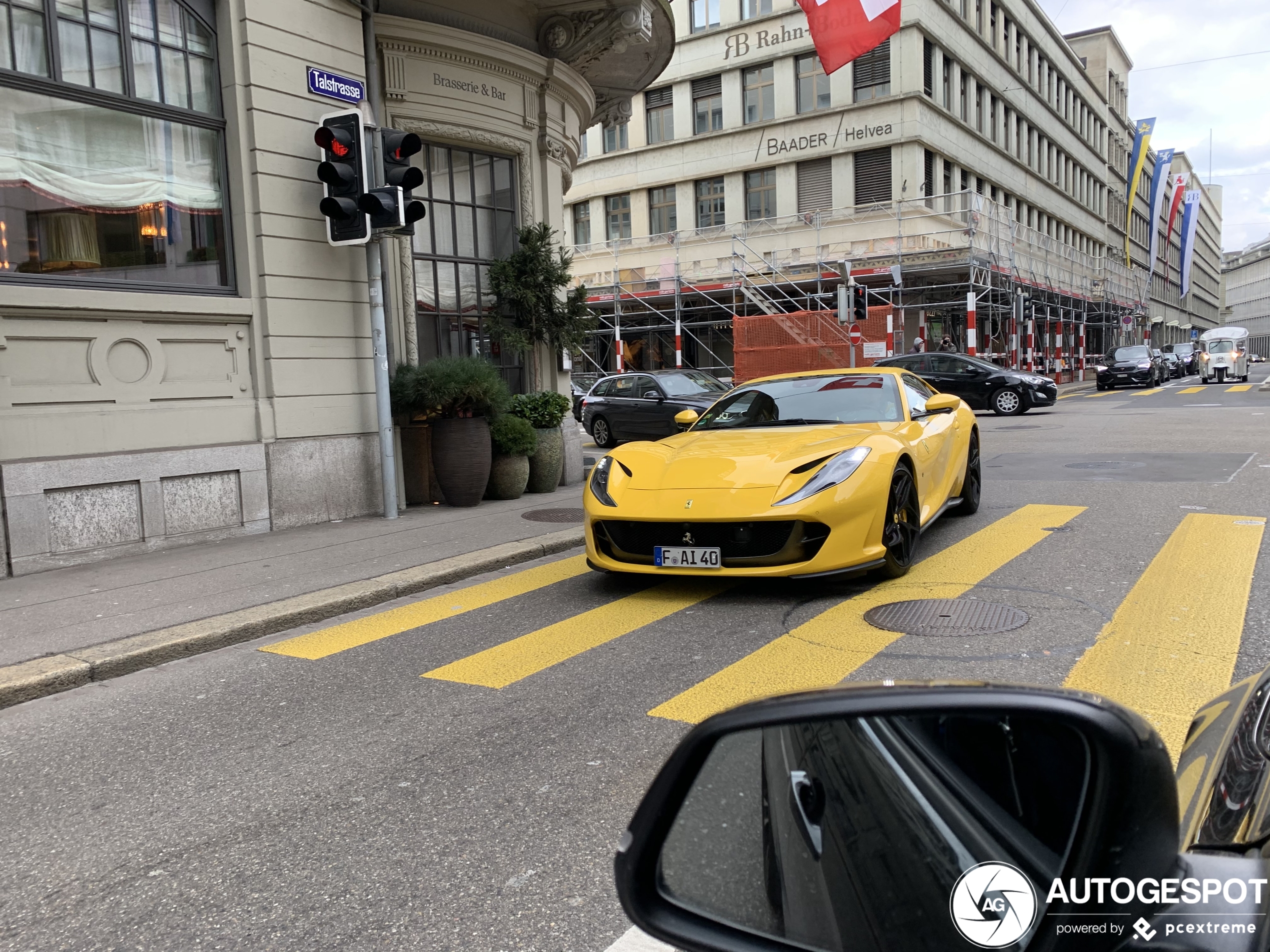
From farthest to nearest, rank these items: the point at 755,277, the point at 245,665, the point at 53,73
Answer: the point at 755,277 → the point at 53,73 → the point at 245,665

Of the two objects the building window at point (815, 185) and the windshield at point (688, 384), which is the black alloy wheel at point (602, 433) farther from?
the building window at point (815, 185)

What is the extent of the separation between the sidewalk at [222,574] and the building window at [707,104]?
121 feet

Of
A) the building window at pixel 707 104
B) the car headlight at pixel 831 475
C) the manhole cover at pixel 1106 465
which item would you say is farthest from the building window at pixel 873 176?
the car headlight at pixel 831 475

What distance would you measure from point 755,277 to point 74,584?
31852 mm

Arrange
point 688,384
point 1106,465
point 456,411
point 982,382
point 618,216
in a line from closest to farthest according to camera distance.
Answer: point 456,411 → point 1106,465 → point 688,384 → point 982,382 → point 618,216

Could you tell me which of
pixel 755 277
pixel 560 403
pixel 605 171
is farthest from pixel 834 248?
pixel 560 403

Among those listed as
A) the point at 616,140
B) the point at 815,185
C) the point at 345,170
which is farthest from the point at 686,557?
the point at 616,140

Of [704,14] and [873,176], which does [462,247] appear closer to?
[873,176]

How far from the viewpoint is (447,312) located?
12.2 meters

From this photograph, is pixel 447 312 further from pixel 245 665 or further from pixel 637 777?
pixel 637 777

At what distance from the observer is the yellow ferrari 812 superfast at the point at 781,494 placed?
5.87m

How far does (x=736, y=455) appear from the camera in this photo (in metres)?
6.50

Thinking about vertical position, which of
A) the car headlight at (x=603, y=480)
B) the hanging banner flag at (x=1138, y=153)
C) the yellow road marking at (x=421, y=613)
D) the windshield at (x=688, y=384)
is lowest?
the yellow road marking at (x=421, y=613)

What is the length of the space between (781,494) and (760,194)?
125 ft
